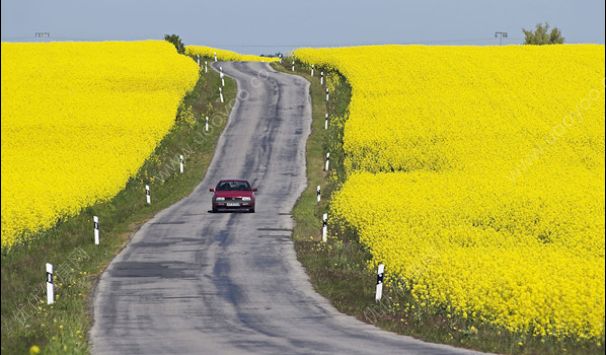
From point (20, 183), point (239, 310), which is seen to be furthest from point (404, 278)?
point (20, 183)

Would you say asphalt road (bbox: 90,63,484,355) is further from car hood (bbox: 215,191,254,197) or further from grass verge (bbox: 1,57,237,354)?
car hood (bbox: 215,191,254,197)

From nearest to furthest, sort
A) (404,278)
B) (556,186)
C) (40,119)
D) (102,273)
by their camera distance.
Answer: (404,278) → (102,273) → (556,186) → (40,119)

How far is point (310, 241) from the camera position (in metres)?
29.6

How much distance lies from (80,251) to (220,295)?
7252 millimetres

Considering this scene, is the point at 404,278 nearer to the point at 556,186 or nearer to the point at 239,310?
the point at 239,310

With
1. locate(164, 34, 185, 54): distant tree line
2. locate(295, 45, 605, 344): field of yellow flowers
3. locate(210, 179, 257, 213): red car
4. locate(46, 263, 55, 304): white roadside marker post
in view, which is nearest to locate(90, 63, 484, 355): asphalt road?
locate(210, 179, 257, 213): red car

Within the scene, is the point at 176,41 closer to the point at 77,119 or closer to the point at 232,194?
the point at 77,119

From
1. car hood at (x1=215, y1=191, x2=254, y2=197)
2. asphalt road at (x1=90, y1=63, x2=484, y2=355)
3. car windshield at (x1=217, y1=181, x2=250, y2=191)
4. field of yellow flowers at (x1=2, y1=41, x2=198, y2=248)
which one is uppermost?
field of yellow flowers at (x1=2, y1=41, x2=198, y2=248)

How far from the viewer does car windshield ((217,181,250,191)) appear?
123ft

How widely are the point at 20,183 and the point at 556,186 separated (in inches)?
696

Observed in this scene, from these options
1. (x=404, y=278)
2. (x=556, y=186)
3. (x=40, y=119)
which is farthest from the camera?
(x=40, y=119)

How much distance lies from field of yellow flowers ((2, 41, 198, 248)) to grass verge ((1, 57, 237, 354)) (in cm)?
55

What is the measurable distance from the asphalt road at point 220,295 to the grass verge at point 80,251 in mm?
570

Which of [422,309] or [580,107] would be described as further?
[580,107]
